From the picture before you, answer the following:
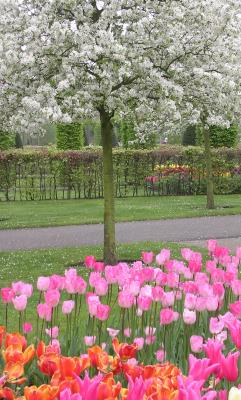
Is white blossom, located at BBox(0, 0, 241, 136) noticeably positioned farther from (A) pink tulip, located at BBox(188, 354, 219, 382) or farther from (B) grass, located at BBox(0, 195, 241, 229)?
(B) grass, located at BBox(0, 195, 241, 229)

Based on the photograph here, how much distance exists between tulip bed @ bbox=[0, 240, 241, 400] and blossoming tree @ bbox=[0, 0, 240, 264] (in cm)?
369

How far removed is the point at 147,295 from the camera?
140 inches

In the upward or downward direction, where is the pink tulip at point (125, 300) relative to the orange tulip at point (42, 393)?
upward

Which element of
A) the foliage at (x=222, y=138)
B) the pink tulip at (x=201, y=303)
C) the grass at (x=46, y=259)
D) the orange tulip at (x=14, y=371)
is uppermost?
the foliage at (x=222, y=138)

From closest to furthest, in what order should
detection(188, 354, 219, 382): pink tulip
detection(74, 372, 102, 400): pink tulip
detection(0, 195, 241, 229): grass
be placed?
detection(74, 372, 102, 400): pink tulip, detection(188, 354, 219, 382): pink tulip, detection(0, 195, 241, 229): grass

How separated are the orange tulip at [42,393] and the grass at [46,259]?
17.4 ft

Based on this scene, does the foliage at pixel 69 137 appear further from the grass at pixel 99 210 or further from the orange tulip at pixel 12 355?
the orange tulip at pixel 12 355

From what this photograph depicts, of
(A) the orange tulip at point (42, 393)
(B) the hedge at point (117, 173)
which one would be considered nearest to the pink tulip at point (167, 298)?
(A) the orange tulip at point (42, 393)

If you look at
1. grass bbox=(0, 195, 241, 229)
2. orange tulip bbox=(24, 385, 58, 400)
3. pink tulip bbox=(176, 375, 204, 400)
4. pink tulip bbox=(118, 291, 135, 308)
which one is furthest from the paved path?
pink tulip bbox=(176, 375, 204, 400)

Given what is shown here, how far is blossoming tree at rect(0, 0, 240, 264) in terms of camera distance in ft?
25.6

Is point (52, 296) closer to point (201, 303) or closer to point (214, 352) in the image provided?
point (201, 303)

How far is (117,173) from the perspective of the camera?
75.0 ft

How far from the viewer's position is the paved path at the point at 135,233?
40.4 ft

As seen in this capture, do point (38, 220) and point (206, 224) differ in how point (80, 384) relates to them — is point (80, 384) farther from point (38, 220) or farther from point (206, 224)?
point (38, 220)
